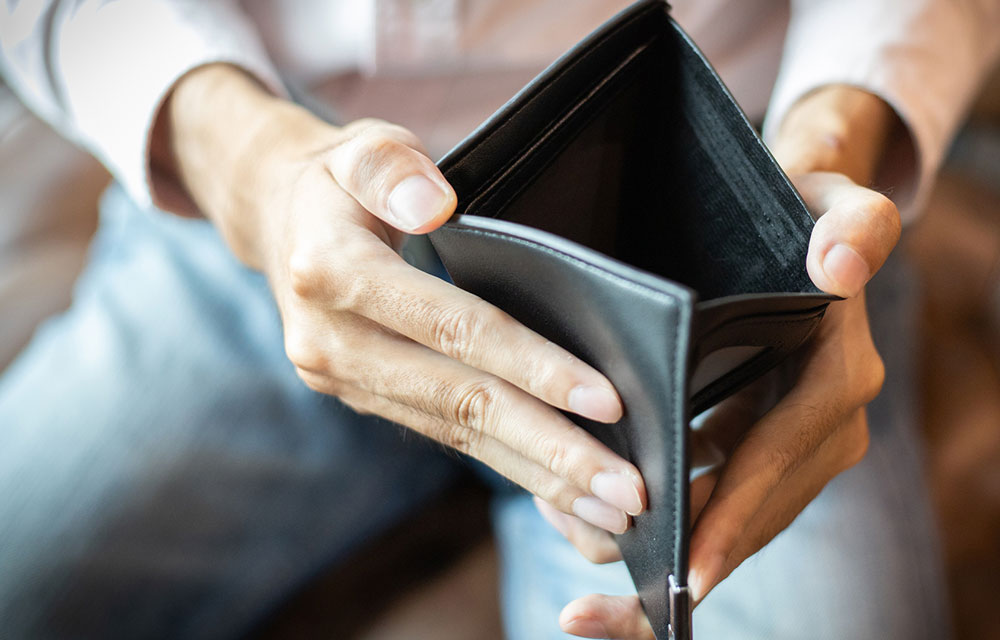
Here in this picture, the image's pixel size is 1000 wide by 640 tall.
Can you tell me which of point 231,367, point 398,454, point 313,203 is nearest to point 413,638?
point 398,454

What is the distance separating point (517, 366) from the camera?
0.30 meters

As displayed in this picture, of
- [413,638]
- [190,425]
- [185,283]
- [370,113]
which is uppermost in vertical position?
[370,113]

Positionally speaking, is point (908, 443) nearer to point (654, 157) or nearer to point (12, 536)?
point (654, 157)

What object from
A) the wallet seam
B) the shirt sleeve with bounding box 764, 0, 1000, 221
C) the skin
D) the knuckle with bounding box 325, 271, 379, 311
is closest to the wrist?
the skin

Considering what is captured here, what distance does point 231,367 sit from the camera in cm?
59

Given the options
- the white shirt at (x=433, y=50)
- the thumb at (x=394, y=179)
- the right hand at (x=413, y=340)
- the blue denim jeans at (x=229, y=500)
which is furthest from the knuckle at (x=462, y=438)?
the white shirt at (x=433, y=50)

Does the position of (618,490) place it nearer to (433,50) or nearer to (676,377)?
(676,377)

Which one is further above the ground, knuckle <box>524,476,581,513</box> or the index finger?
the index finger

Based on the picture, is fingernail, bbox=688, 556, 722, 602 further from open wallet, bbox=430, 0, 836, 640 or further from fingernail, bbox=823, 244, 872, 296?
fingernail, bbox=823, 244, 872, 296

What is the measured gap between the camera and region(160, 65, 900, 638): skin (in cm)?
31

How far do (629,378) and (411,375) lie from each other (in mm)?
118

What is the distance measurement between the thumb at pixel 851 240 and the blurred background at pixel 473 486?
13.3 inches

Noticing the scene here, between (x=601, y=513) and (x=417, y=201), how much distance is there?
0.53 feet

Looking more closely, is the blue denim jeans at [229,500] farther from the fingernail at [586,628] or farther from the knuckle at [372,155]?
the knuckle at [372,155]
